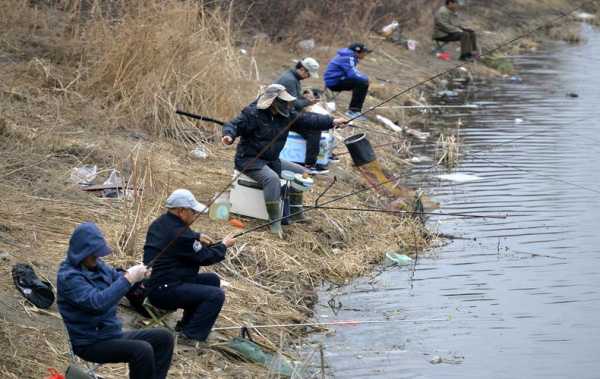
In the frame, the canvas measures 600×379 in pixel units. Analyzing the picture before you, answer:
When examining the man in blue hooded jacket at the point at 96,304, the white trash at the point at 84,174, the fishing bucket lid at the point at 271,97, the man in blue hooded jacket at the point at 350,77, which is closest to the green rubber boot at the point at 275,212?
the fishing bucket lid at the point at 271,97

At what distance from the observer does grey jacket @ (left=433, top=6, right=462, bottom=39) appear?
21828 mm

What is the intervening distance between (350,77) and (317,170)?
9.86 feet

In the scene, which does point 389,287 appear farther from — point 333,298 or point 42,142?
point 42,142

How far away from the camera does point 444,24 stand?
2186cm

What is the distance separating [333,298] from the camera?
952cm

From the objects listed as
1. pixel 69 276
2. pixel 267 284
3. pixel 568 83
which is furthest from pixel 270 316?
pixel 568 83

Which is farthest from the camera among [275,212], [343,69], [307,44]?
[307,44]

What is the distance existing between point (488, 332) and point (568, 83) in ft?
40.6

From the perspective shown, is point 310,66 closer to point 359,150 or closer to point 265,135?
point 359,150

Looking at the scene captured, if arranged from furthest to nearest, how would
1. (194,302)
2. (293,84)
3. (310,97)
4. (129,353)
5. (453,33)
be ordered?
(453,33) → (310,97) → (293,84) → (194,302) → (129,353)

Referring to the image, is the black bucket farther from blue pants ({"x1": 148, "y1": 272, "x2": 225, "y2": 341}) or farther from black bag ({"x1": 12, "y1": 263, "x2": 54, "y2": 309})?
black bag ({"x1": 12, "y1": 263, "x2": 54, "y2": 309})

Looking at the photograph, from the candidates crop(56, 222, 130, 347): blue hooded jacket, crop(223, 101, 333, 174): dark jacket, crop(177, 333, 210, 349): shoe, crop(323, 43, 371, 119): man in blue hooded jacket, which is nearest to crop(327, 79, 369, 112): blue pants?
crop(323, 43, 371, 119): man in blue hooded jacket

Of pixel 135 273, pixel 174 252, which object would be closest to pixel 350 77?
pixel 174 252

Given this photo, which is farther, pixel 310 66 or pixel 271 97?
pixel 310 66
